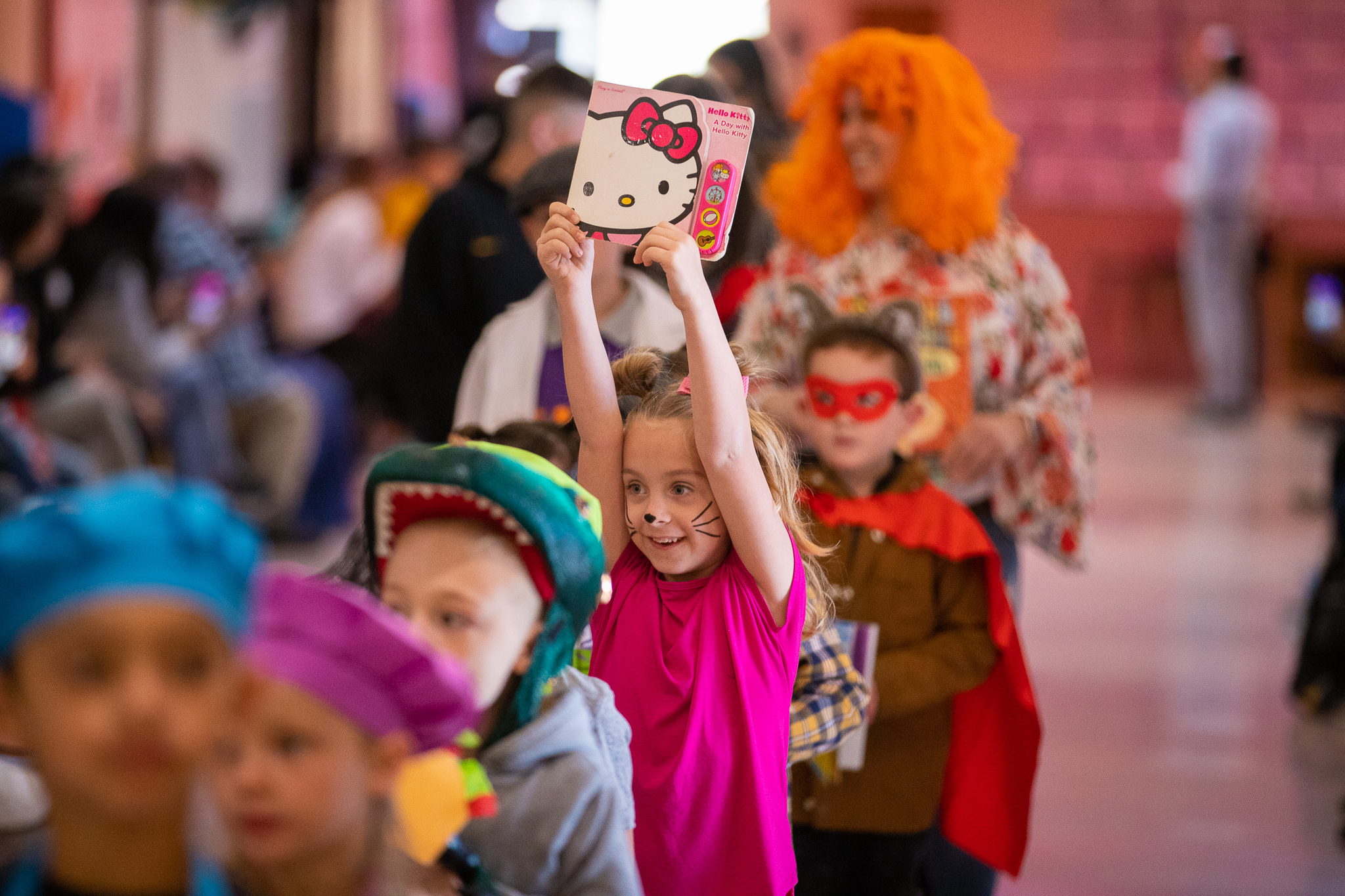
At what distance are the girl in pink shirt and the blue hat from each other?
861 millimetres

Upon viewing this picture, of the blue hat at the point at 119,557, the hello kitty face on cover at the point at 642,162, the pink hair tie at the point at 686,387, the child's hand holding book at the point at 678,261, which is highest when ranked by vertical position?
the hello kitty face on cover at the point at 642,162

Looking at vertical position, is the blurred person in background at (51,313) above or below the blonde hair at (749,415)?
below

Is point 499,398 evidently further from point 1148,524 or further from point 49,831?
point 1148,524

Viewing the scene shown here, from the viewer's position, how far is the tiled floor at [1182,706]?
3.26m

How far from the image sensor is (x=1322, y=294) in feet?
20.5

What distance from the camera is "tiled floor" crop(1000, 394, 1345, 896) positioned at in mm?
3256

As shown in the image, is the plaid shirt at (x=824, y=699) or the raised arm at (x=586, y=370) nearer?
the raised arm at (x=586, y=370)

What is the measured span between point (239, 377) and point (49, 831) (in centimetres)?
572

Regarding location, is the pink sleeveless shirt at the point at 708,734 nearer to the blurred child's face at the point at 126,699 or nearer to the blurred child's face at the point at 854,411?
the blurred child's face at the point at 854,411

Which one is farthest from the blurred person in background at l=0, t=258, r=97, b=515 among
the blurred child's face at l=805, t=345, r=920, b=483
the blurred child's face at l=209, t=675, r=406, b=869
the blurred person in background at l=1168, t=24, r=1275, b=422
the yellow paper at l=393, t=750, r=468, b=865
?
the blurred person in background at l=1168, t=24, r=1275, b=422

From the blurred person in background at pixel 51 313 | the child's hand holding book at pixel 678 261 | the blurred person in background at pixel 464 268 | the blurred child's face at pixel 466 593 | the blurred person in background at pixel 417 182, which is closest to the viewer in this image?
the blurred child's face at pixel 466 593

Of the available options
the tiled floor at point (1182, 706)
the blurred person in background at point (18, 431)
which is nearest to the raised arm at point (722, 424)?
the tiled floor at point (1182, 706)

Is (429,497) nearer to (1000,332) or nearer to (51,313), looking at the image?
(1000,332)

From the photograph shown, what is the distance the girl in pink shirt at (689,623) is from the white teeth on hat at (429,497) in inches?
17.1
